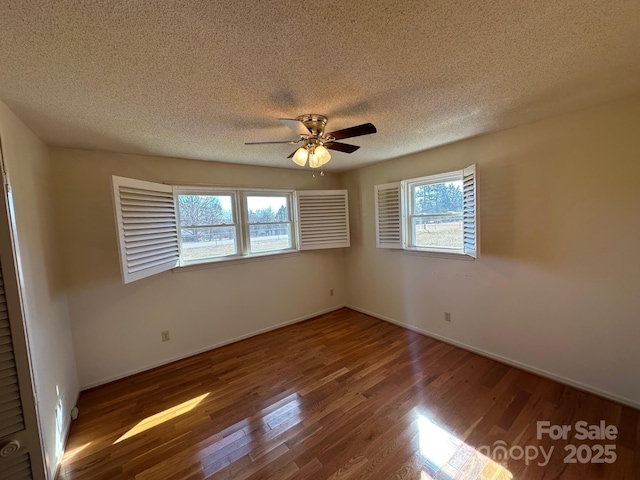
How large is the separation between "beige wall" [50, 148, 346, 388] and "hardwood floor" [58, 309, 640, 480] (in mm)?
315

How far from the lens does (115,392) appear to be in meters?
2.51

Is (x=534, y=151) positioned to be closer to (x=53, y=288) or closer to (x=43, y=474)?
(x=43, y=474)

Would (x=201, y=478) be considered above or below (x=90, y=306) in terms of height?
below

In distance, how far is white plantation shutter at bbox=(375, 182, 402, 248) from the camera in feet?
11.4

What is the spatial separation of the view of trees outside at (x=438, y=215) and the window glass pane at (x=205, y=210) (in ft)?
8.18

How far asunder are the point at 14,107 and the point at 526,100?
3.41m

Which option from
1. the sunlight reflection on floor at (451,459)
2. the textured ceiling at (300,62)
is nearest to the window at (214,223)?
the textured ceiling at (300,62)

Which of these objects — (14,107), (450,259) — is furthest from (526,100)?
(14,107)

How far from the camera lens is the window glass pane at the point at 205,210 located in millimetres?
3143

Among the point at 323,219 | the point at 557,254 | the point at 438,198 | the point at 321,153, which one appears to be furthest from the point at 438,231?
the point at 321,153

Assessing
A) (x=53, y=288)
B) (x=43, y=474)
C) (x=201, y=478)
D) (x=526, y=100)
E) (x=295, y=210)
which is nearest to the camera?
(x=43, y=474)

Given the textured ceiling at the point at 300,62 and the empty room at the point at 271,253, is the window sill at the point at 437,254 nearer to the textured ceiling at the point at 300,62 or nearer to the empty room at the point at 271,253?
the empty room at the point at 271,253

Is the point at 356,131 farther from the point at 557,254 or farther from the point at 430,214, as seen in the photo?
the point at 557,254

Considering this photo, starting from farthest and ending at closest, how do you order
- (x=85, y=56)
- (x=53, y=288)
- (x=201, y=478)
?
(x=53, y=288) < (x=201, y=478) < (x=85, y=56)
